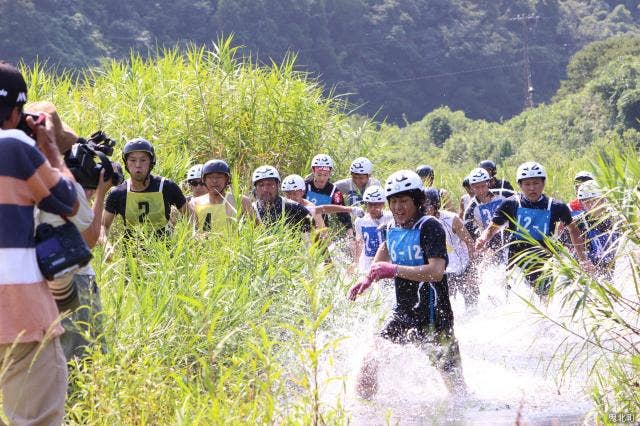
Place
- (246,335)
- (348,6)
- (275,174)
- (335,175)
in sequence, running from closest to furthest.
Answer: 1. (246,335)
2. (275,174)
3. (335,175)
4. (348,6)

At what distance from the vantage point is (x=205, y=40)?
216ft

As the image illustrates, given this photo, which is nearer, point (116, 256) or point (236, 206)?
point (116, 256)

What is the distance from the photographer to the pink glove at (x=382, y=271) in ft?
24.4

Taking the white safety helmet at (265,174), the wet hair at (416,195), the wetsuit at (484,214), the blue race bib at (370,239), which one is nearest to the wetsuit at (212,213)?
→ the white safety helmet at (265,174)

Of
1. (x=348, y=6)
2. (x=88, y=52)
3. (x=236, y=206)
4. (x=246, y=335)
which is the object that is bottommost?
(x=246, y=335)

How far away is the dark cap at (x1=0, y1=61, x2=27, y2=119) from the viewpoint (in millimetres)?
4438

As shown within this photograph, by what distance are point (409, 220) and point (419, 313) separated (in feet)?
2.15

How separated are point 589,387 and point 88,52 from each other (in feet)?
163

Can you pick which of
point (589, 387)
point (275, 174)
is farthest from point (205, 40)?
point (589, 387)

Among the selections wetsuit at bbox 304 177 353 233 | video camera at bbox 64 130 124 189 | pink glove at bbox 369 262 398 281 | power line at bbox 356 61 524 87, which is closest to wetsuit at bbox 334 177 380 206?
wetsuit at bbox 304 177 353 233

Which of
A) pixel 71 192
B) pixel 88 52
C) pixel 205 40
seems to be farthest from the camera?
pixel 205 40

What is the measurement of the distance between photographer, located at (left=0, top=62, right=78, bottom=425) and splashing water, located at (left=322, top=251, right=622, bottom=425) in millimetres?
2035

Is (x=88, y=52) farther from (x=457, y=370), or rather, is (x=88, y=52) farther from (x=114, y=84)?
(x=457, y=370)

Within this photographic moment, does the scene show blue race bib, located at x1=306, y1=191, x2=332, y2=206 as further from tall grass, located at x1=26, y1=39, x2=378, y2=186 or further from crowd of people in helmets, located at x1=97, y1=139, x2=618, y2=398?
tall grass, located at x1=26, y1=39, x2=378, y2=186
